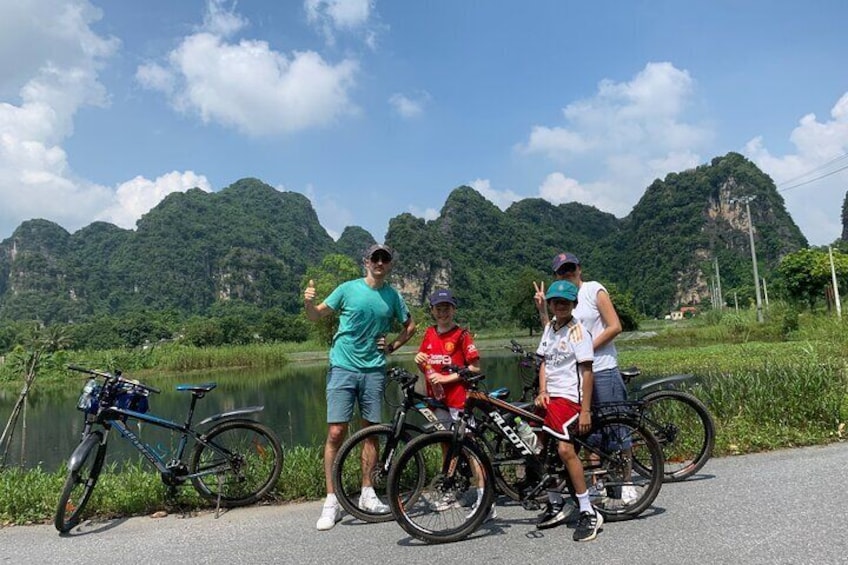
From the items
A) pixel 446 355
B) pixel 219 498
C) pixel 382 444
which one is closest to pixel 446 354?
pixel 446 355

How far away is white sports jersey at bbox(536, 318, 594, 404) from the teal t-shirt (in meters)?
1.14

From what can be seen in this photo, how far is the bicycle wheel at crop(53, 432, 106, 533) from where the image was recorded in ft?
11.4

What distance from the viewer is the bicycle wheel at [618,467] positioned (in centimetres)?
333

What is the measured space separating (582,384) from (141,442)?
9.91ft

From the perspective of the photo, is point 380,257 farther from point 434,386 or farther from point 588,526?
point 588,526

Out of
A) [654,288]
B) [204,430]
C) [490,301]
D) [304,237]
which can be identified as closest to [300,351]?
[204,430]

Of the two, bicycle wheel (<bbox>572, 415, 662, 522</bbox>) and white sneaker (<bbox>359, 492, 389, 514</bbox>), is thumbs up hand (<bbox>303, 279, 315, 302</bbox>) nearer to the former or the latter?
white sneaker (<bbox>359, 492, 389, 514</bbox>)

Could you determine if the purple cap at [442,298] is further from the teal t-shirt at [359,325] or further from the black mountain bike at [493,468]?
the black mountain bike at [493,468]

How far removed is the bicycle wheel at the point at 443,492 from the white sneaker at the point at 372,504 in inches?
9.0

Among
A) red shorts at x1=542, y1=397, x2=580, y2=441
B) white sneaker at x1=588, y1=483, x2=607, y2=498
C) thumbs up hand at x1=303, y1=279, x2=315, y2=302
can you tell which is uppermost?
thumbs up hand at x1=303, y1=279, x2=315, y2=302

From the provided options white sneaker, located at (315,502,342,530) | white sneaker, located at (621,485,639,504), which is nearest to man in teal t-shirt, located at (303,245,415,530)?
white sneaker, located at (315,502,342,530)

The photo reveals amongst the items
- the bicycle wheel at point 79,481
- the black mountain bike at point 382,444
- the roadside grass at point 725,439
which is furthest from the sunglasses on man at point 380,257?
the bicycle wheel at point 79,481

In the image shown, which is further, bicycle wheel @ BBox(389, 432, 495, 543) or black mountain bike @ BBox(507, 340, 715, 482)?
black mountain bike @ BBox(507, 340, 715, 482)

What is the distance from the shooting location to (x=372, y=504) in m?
3.52
